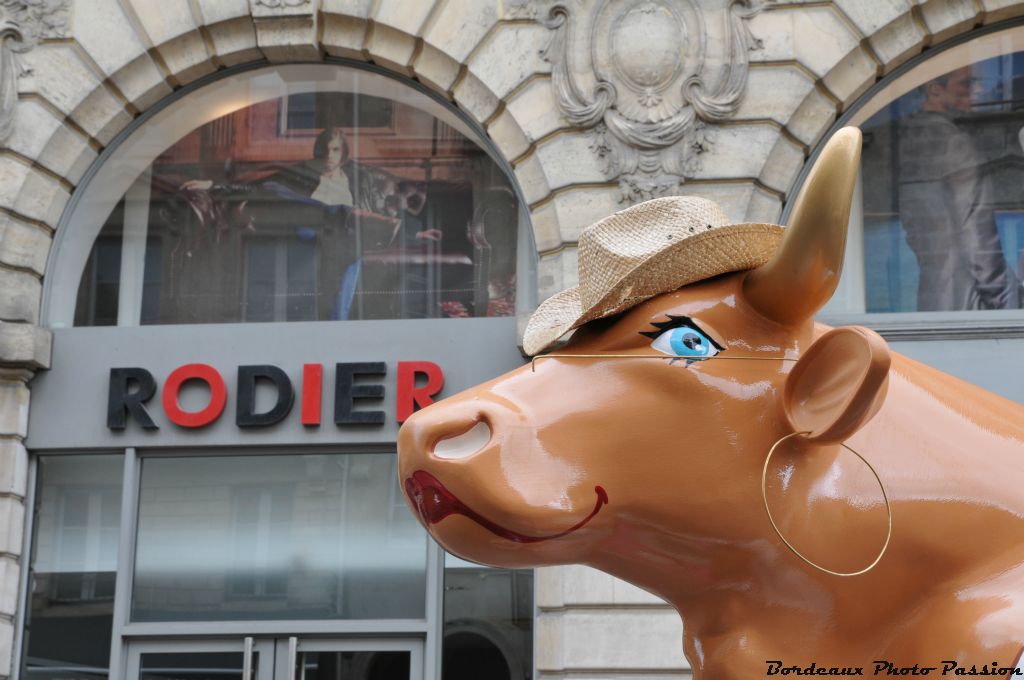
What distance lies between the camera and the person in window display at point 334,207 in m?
9.94

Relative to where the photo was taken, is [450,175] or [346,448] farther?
[450,175]

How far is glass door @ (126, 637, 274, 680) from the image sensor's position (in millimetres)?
9133

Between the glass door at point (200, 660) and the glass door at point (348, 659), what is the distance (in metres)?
0.13

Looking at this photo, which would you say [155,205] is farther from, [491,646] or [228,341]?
[491,646]

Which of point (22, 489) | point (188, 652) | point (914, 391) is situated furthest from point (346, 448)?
point (914, 391)

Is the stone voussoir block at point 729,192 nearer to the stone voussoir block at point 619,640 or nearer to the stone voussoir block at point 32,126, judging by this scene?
the stone voussoir block at point 619,640

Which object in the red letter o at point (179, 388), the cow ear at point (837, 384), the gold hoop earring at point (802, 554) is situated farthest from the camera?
the red letter o at point (179, 388)

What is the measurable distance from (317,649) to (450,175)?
3.61 m

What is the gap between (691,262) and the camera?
2.38 m

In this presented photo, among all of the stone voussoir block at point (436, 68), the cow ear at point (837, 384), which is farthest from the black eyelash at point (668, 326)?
the stone voussoir block at point (436, 68)

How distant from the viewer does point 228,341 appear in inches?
376

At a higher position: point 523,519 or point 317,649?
point 523,519

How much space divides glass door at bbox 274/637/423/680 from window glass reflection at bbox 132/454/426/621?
0.19 metres

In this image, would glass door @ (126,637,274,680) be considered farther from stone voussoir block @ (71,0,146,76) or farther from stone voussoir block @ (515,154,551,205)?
stone voussoir block @ (71,0,146,76)
